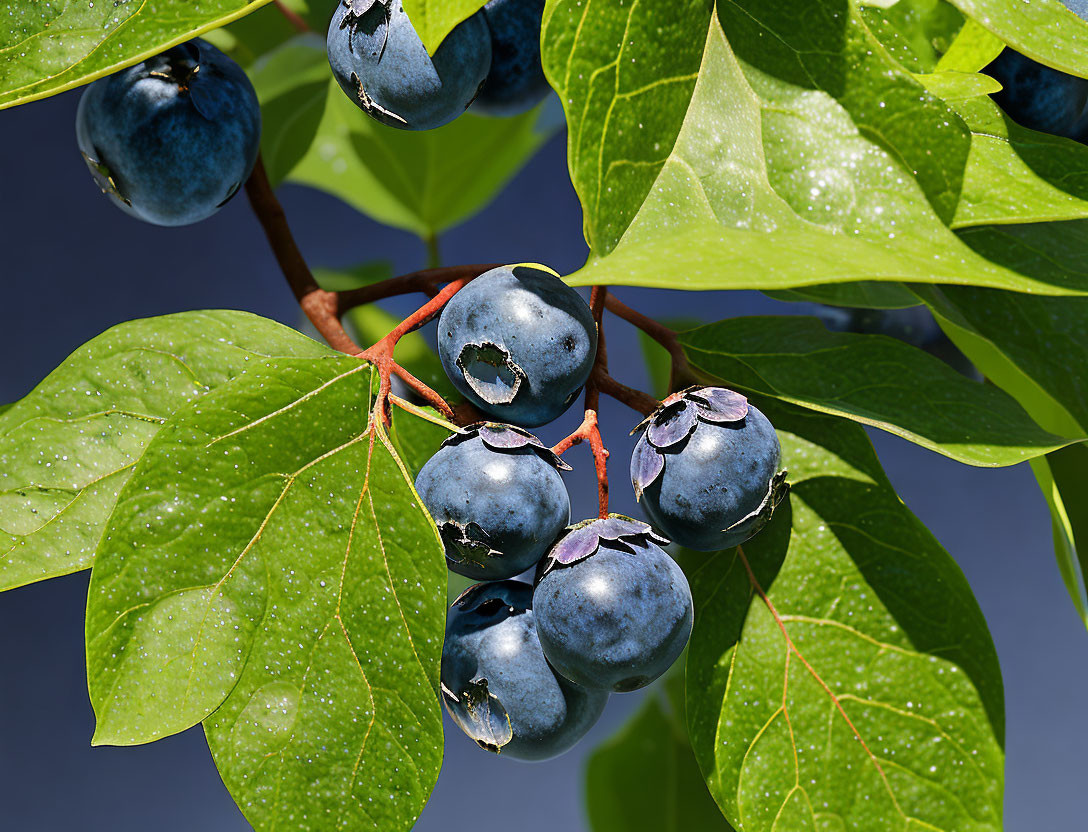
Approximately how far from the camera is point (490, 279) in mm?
407

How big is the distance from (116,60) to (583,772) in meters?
0.74

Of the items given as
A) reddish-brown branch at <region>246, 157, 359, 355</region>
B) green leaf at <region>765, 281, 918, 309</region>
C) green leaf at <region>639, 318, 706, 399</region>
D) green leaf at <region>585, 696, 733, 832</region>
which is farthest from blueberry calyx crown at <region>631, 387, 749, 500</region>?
green leaf at <region>585, 696, 733, 832</region>

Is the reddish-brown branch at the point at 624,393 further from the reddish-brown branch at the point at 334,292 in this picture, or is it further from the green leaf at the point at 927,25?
the green leaf at the point at 927,25

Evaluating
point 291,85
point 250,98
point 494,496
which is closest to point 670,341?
point 494,496

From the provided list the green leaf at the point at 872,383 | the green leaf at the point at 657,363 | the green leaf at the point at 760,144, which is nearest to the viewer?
the green leaf at the point at 760,144

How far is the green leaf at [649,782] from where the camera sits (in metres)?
0.79

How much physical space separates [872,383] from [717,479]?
0.36 feet

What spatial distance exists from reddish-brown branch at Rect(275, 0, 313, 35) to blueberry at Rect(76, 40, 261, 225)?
211 millimetres

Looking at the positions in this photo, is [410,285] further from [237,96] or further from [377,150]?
[377,150]

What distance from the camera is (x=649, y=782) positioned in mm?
821

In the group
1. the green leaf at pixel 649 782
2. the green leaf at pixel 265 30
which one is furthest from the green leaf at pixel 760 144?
the green leaf at pixel 649 782

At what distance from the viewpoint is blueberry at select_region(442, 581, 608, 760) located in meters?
0.44

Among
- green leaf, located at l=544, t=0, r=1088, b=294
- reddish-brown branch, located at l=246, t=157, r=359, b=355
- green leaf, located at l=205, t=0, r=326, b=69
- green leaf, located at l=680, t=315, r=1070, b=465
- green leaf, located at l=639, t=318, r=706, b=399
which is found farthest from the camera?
green leaf, located at l=639, t=318, r=706, b=399

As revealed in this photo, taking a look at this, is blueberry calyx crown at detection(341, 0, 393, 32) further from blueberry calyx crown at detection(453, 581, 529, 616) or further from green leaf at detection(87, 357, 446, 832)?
blueberry calyx crown at detection(453, 581, 529, 616)
